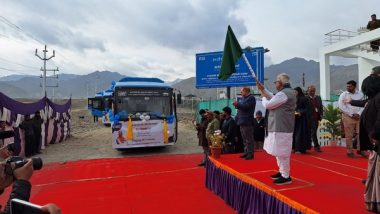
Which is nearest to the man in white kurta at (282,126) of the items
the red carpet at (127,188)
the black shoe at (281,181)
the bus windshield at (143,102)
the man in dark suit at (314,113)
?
the black shoe at (281,181)

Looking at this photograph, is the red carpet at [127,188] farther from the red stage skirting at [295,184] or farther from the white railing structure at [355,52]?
the white railing structure at [355,52]

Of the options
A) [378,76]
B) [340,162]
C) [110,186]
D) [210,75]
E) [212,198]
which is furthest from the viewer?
[210,75]

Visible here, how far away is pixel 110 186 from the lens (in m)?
7.42

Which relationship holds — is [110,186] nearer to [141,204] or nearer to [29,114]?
[141,204]

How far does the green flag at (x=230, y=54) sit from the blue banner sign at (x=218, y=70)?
1016cm

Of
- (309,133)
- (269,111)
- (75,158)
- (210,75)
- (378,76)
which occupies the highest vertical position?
(210,75)

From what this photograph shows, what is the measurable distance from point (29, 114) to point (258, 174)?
10613 millimetres

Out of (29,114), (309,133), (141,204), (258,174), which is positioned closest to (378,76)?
(258,174)

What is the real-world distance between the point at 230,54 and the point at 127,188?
3494 millimetres

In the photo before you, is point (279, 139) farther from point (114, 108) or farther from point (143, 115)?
point (114, 108)

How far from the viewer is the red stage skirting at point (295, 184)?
399 cm

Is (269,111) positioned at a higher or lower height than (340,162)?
higher

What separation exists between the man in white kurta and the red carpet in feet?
3.96

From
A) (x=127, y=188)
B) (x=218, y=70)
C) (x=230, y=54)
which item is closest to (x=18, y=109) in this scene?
(x=127, y=188)
